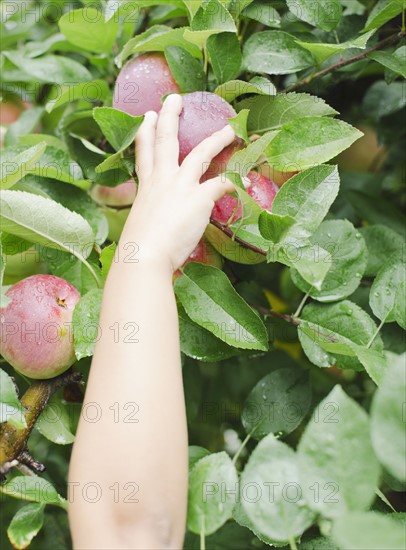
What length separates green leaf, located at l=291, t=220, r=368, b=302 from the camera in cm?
65

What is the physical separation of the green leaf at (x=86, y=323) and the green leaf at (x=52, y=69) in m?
0.35

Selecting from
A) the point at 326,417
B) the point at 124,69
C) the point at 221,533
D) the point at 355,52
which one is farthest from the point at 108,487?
the point at 355,52

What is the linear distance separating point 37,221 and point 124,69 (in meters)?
0.20

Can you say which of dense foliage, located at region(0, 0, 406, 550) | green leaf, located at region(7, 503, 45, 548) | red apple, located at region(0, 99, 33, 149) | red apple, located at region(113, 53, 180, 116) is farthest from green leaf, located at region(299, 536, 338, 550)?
red apple, located at region(0, 99, 33, 149)

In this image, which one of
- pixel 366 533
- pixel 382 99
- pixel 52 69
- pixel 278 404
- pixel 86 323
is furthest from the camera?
pixel 382 99

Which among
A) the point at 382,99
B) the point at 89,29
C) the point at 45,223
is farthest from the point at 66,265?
the point at 382,99

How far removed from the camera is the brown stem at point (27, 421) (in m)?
0.57

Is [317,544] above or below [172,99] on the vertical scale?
below

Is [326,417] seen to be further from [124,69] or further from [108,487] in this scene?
[124,69]

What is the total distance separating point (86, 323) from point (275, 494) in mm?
235

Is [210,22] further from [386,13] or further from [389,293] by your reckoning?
[389,293]

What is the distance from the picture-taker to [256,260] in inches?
26.0

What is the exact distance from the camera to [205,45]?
674 mm

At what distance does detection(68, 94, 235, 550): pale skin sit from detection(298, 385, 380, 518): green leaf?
4.6 inches
